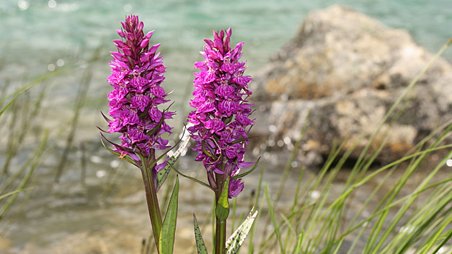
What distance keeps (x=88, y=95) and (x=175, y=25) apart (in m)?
5.45

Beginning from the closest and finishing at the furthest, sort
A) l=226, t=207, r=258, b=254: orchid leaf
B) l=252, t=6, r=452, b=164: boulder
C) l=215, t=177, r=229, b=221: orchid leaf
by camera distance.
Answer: l=215, t=177, r=229, b=221: orchid leaf → l=226, t=207, r=258, b=254: orchid leaf → l=252, t=6, r=452, b=164: boulder

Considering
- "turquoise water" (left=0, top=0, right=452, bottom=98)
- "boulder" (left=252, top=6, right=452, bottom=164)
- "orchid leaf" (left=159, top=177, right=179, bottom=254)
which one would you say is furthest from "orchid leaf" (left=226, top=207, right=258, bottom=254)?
"turquoise water" (left=0, top=0, right=452, bottom=98)

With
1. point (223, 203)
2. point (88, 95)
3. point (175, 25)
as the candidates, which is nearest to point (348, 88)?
point (88, 95)

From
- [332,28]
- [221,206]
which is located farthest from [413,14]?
[221,206]

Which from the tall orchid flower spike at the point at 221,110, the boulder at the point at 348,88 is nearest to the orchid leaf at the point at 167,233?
the tall orchid flower spike at the point at 221,110

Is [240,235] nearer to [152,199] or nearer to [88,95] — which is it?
[152,199]

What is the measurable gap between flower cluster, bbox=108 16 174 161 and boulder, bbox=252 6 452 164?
4.23 m

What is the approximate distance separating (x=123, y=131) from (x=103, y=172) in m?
5.28

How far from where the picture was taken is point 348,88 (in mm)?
7488

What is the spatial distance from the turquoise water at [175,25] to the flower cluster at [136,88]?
26.5 ft

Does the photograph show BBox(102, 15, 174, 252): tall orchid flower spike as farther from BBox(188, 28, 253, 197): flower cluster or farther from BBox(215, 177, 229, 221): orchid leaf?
BBox(215, 177, 229, 221): orchid leaf

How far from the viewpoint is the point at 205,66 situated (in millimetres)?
1925

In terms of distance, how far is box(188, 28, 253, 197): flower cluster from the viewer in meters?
1.87

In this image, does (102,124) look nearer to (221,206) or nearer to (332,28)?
(332,28)
